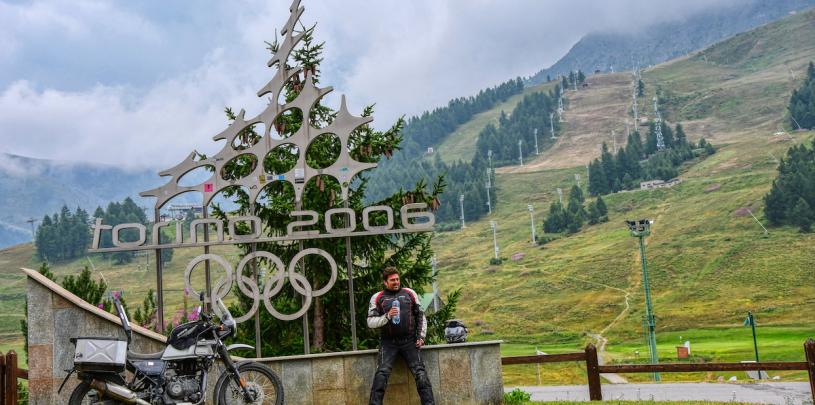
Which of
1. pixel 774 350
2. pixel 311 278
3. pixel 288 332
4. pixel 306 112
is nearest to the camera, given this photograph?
pixel 306 112

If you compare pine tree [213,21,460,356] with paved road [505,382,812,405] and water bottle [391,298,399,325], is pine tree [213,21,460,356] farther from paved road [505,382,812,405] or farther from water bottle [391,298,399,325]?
water bottle [391,298,399,325]

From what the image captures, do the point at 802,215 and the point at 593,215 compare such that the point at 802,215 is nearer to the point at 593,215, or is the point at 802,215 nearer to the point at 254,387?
the point at 593,215

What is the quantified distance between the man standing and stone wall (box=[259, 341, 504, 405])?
40.9 inches

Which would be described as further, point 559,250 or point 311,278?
point 559,250

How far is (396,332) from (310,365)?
1863 mm

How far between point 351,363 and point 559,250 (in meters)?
106

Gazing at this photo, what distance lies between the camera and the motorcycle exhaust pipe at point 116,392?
27.3ft

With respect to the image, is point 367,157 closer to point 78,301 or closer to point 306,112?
point 306,112

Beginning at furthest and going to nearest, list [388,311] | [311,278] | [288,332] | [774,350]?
[774,350], [288,332], [311,278], [388,311]

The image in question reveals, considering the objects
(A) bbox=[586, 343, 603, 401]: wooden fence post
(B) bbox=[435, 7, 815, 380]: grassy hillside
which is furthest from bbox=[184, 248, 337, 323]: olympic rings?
(B) bbox=[435, 7, 815, 380]: grassy hillside

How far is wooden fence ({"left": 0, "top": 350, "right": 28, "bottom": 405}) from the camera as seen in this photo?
1085cm

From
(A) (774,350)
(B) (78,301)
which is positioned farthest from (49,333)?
(A) (774,350)

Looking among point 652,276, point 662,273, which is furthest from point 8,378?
point 662,273

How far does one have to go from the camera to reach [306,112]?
12.8 meters
